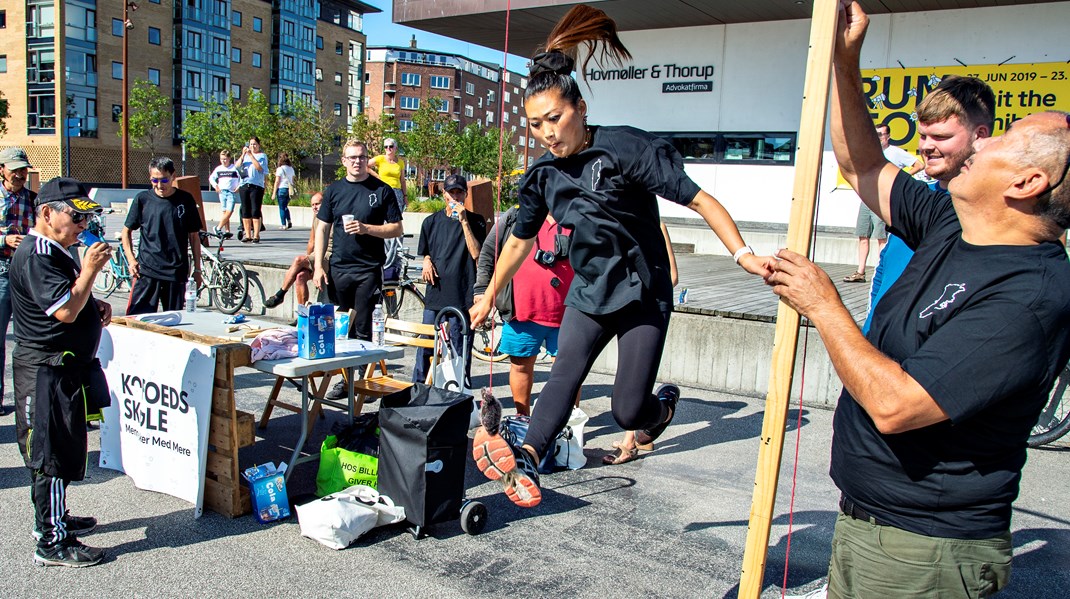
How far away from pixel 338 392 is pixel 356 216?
63.0 inches

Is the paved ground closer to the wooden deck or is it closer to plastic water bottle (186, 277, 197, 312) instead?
plastic water bottle (186, 277, 197, 312)

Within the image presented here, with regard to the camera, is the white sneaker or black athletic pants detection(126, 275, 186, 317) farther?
black athletic pants detection(126, 275, 186, 317)

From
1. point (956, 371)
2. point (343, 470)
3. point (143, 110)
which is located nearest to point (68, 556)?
point (343, 470)

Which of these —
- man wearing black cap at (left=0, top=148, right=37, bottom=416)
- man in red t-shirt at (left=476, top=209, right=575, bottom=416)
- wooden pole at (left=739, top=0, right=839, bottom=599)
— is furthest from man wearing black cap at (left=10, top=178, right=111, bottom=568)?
man wearing black cap at (left=0, top=148, right=37, bottom=416)

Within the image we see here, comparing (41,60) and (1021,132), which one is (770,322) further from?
(41,60)

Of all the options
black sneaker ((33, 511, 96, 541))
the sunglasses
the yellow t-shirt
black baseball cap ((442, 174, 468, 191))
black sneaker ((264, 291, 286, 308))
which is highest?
the yellow t-shirt

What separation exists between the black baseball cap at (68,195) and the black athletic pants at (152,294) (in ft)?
10.3

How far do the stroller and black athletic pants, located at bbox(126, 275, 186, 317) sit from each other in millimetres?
3769

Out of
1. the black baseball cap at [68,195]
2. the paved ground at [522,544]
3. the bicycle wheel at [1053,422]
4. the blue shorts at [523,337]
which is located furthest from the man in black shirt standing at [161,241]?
the bicycle wheel at [1053,422]

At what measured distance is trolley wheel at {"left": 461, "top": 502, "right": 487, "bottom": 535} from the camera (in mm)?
4480

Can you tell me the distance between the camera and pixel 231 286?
1205cm

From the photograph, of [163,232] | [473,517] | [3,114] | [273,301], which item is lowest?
[473,517]

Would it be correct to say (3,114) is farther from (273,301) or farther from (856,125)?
(856,125)

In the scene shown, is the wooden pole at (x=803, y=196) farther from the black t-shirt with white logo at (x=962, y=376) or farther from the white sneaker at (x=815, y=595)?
the white sneaker at (x=815, y=595)
